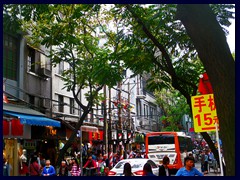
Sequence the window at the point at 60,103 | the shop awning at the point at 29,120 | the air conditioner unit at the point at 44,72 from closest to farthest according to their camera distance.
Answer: the shop awning at the point at 29,120 → the air conditioner unit at the point at 44,72 → the window at the point at 60,103

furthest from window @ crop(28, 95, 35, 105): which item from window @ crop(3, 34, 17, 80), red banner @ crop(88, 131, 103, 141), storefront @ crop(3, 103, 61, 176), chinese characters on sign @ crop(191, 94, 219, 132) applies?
chinese characters on sign @ crop(191, 94, 219, 132)

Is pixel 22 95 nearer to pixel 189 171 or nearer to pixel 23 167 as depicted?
pixel 23 167

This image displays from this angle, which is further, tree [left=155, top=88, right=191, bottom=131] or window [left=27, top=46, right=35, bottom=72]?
tree [left=155, top=88, right=191, bottom=131]

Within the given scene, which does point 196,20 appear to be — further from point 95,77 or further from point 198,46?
point 95,77

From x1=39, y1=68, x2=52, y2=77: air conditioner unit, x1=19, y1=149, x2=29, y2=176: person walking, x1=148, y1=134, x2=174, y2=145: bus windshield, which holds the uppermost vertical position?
x1=39, y1=68, x2=52, y2=77: air conditioner unit

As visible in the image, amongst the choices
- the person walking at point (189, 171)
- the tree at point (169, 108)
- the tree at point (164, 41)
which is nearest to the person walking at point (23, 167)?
the tree at point (164, 41)

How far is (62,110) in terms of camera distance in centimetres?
2070

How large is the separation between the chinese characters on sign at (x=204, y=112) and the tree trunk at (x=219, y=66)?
2.06 meters

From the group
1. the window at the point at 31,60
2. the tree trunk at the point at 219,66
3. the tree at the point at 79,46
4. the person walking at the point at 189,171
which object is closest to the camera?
the tree trunk at the point at 219,66

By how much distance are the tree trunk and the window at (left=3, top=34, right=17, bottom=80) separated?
10232 millimetres

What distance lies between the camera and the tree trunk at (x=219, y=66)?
19.2ft

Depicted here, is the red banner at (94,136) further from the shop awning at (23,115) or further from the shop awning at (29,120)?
the shop awning at (29,120)

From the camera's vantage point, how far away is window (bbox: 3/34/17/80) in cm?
1486

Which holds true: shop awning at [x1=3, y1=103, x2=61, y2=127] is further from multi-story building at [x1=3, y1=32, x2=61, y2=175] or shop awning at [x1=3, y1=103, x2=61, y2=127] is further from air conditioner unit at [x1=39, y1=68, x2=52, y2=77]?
air conditioner unit at [x1=39, y1=68, x2=52, y2=77]
